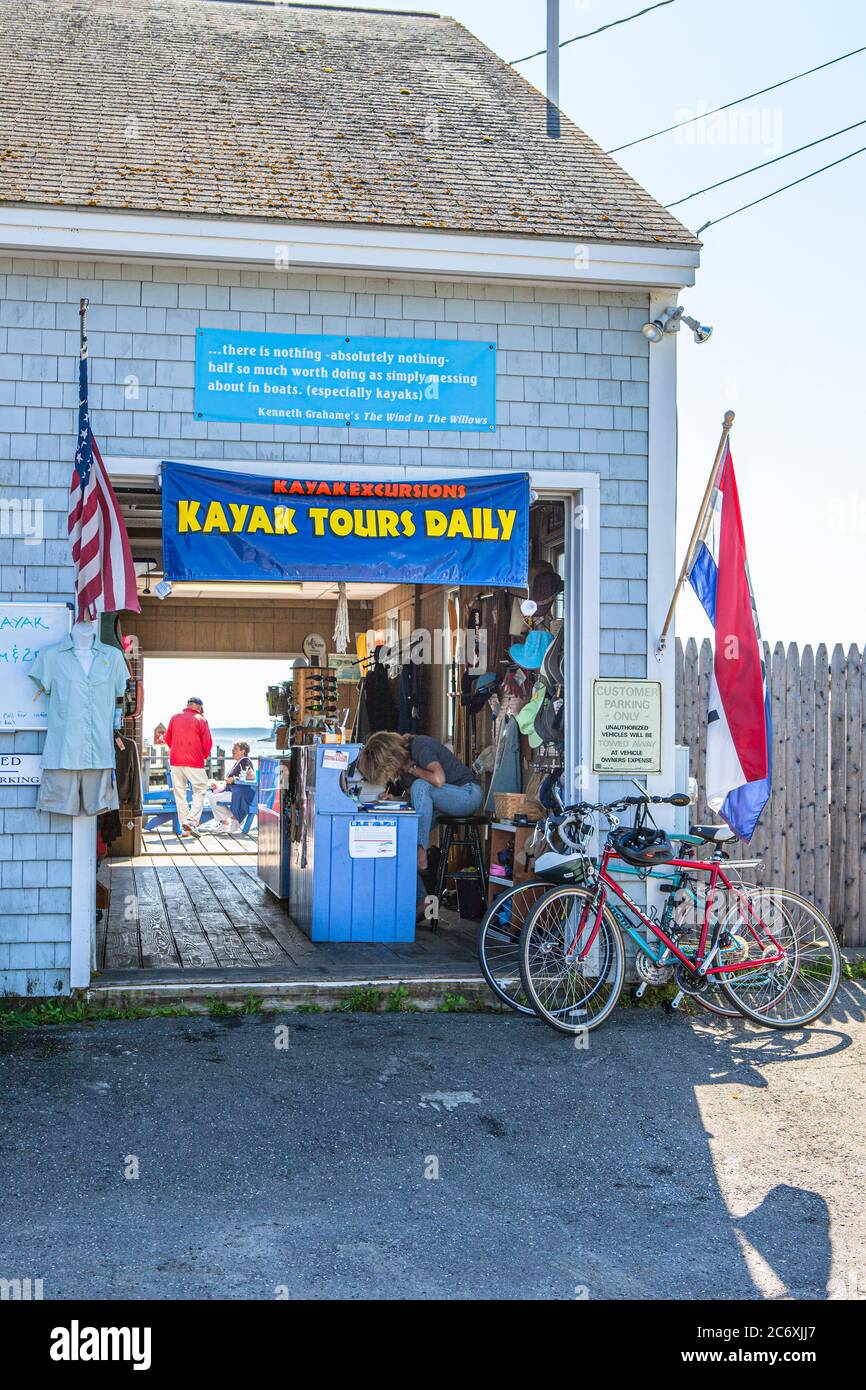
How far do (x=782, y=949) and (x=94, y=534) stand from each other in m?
4.32

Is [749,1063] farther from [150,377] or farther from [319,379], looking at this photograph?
[150,377]

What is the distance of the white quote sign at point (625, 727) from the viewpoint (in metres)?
7.90

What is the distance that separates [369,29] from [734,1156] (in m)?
10.3

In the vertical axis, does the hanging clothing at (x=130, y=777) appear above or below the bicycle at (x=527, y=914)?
above

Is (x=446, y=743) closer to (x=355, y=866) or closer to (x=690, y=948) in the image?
(x=355, y=866)

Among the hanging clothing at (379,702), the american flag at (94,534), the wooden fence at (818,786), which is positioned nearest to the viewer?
the american flag at (94,534)

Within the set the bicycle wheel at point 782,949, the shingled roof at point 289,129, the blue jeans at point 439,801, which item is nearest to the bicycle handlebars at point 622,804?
the bicycle wheel at point 782,949

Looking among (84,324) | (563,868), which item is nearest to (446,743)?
(563,868)

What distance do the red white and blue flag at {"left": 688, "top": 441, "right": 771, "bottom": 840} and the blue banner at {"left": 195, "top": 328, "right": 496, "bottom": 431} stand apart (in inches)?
62.2

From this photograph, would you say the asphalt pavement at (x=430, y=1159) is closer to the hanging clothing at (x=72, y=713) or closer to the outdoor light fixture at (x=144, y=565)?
the hanging clothing at (x=72, y=713)

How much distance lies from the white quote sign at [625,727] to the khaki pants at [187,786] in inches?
394

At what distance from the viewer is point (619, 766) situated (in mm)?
7922
